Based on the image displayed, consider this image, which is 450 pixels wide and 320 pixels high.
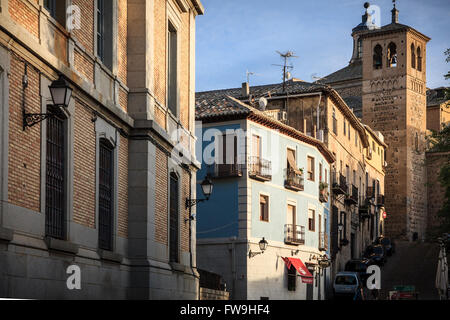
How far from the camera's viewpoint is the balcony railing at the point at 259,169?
36.4 meters

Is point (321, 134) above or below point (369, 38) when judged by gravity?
below

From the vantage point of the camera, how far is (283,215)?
130 ft

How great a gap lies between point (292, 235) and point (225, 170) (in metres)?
5.88

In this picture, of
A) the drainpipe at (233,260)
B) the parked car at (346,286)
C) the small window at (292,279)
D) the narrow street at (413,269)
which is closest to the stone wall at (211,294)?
the drainpipe at (233,260)

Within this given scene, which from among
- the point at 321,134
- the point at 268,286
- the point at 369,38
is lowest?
the point at 268,286

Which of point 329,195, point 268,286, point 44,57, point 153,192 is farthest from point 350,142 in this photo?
point 44,57

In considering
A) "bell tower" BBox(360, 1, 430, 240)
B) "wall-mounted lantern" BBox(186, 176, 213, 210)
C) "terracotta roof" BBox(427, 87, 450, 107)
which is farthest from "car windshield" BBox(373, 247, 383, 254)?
"wall-mounted lantern" BBox(186, 176, 213, 210)

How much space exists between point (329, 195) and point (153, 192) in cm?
3034

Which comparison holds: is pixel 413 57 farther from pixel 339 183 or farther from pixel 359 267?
pixel 359 267

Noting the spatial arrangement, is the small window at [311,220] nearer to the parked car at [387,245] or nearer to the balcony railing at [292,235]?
the balcony railing at [292,235]

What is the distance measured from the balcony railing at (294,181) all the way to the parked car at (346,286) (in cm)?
496

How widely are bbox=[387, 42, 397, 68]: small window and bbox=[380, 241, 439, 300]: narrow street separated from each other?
59.0 feet

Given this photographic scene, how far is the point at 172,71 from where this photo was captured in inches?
858
